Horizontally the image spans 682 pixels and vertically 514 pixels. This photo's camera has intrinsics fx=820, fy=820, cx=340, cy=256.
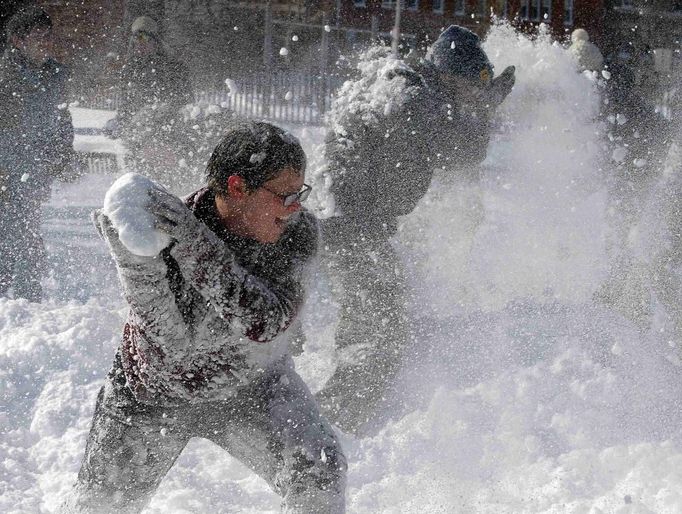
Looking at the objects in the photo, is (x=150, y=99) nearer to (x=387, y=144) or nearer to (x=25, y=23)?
(x=25, y=23)

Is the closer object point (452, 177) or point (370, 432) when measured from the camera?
point (370, 432)

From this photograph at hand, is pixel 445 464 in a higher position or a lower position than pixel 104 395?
lower

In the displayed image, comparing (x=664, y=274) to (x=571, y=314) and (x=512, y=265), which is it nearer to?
(x=571, y=314)

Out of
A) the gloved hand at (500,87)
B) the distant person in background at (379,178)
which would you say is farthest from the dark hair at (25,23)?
the gloved hand at (500,87)

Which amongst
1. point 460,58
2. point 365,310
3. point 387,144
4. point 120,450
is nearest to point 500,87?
point 460,58

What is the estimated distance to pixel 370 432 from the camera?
3.89 m

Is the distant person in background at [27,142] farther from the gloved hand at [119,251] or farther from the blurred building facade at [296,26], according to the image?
the blurred building facade at [296,26]

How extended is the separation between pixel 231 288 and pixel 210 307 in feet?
0.60

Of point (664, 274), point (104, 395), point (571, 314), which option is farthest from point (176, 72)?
point (104, 395)

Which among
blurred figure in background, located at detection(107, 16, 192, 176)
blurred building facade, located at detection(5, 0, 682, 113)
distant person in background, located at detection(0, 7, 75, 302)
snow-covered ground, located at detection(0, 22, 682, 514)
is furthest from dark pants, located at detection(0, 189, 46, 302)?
blurred building facade, located at detection(5, 0, 682, 113)

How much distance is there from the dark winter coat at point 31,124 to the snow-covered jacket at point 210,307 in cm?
341

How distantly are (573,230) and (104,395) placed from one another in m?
5.09

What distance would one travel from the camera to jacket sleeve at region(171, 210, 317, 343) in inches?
74.9

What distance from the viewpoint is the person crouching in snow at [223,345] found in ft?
6.41
